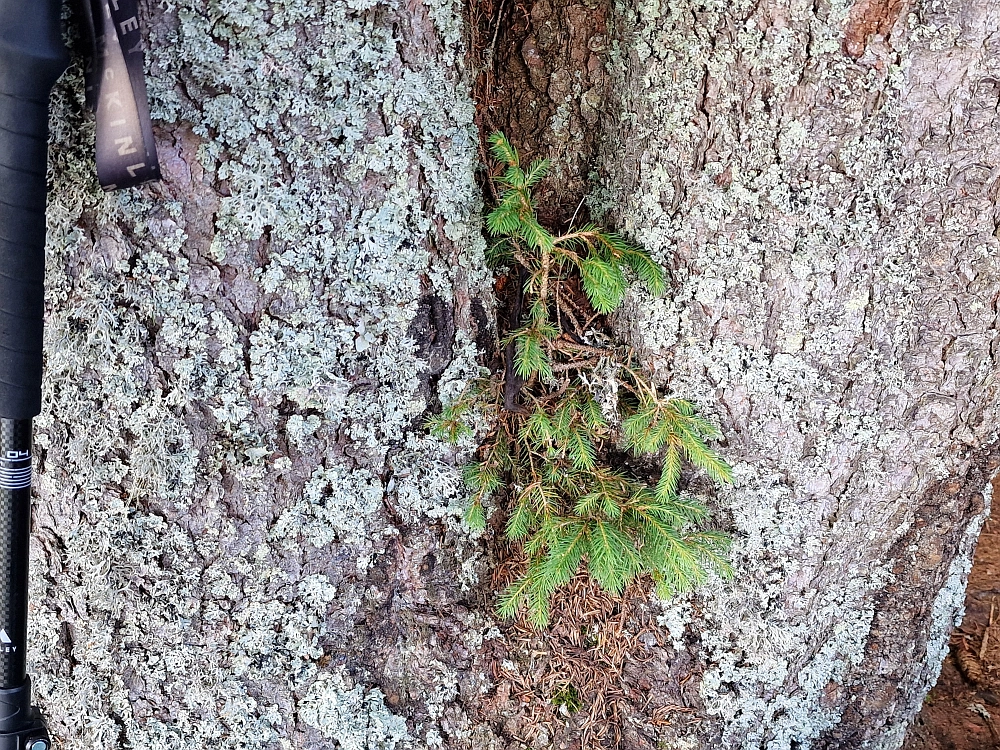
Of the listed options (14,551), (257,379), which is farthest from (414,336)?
(14,551)

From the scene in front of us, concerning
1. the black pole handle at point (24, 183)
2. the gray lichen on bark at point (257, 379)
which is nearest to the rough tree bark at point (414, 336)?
the gray lichen on bark at point (257, 379)

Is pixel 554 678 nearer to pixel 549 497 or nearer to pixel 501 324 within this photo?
pixel 549 497

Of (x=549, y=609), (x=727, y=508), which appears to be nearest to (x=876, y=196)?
(x=727, y=508)

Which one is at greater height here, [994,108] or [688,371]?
[994,108]

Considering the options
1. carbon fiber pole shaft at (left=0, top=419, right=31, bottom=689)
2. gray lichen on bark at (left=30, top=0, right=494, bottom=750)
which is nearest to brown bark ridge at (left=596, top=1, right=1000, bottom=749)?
gray lichen on bark at (left=30, top=0, right=494, bottom=750)

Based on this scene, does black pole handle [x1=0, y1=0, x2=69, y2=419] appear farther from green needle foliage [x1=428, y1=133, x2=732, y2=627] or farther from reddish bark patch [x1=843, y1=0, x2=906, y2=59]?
reddish bark patch [x1=843, y1=0, x2=906, y2=59]

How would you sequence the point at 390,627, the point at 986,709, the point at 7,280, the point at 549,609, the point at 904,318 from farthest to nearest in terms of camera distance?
the point at 986,709 → the point at 549,609 → the point at 390,627 → the point at 904,318 → the point at 7,280
